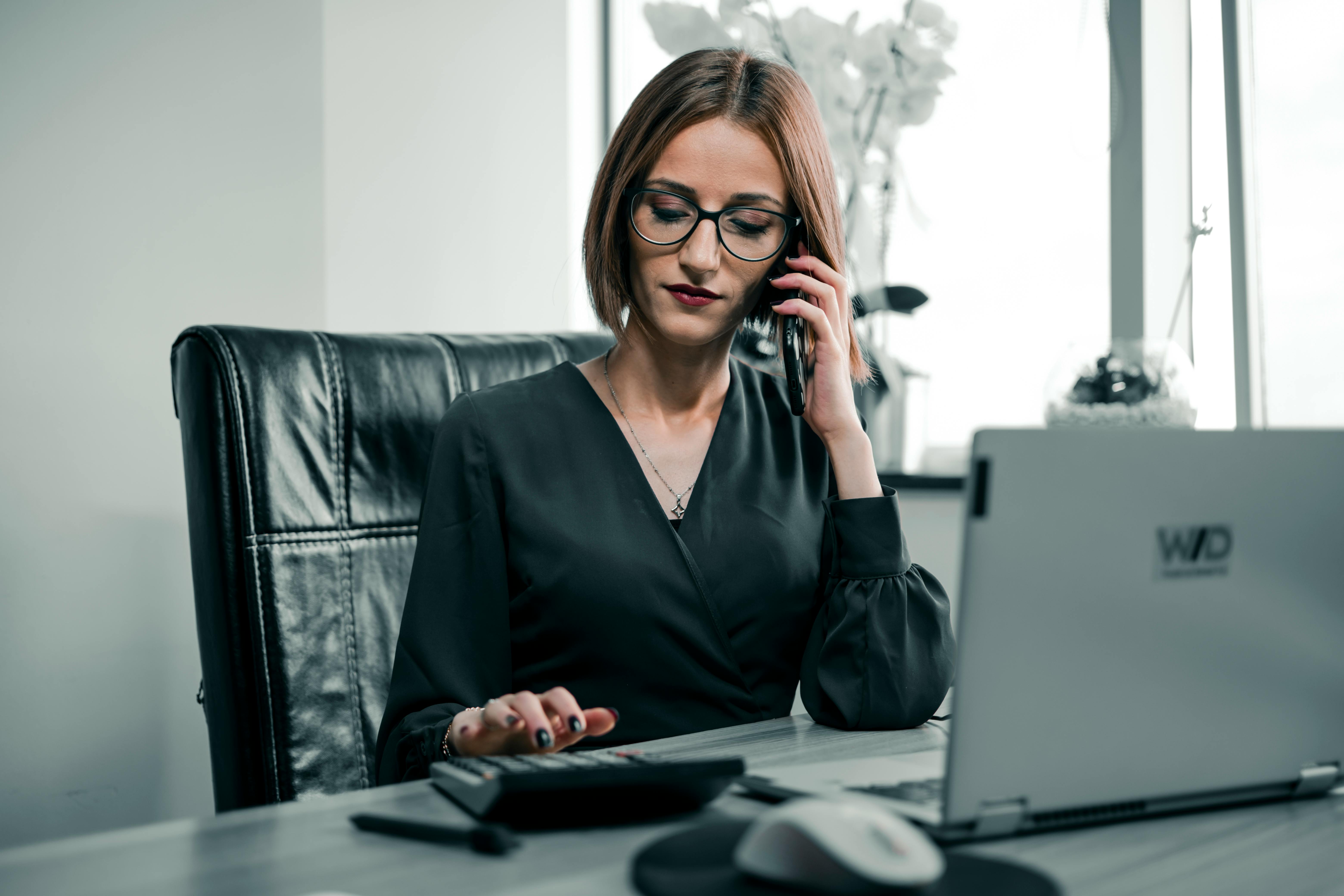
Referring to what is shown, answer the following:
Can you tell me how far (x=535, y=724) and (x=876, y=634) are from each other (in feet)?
1.39

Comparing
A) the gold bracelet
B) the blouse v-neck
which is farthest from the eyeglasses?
the gold bracelet

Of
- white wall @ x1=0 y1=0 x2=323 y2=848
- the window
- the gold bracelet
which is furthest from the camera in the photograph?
the window

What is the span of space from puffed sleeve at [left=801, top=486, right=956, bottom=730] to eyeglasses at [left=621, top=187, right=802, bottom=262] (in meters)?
0.31

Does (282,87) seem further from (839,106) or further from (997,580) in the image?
(997,580)

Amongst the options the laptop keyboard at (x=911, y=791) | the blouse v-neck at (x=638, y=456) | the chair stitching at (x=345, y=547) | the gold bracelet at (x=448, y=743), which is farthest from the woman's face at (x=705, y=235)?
the laptop keyboard at (x=911, y=791)

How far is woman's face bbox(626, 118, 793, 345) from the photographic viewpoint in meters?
1.15

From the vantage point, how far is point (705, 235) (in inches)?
44.8

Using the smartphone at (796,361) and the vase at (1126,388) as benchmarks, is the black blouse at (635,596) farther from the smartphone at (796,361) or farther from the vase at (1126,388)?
the vase at (1126,388)

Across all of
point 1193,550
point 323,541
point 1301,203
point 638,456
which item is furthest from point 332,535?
point 1301,203

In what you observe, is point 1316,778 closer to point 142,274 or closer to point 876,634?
point 876,634

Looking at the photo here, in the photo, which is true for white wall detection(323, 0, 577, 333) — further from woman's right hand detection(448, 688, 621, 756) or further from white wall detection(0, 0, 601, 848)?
woman's right hand detection(448, 688, 621, 756)

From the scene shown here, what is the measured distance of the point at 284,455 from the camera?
1.14 metres

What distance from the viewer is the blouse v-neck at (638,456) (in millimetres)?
1129

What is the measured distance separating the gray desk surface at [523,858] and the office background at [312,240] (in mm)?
1037
